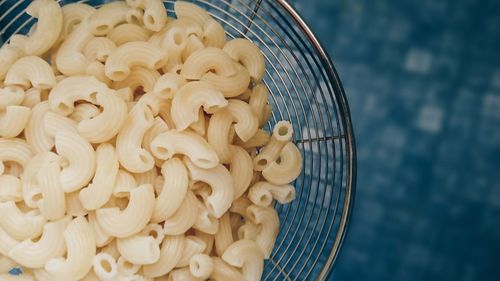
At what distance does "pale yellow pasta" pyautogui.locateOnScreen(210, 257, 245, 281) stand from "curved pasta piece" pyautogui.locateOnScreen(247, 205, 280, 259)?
0.04 meters

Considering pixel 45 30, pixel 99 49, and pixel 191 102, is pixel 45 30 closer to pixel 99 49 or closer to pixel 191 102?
pixel 99 49

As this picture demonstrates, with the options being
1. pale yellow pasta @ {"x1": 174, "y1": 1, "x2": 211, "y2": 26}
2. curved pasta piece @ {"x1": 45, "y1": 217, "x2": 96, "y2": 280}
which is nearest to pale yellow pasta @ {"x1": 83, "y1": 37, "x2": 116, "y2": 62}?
pale yellow pasta @ {"x1": 174, "y1": 1, "x2": 211, "y2": 26}

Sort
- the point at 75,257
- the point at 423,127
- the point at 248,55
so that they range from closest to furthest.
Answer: the point at 75,257 → the point at 248,55 → the point at 423,127

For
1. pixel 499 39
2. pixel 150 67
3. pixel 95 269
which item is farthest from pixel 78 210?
pixel 499 39

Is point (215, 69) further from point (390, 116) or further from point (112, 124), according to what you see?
point (390, 116)

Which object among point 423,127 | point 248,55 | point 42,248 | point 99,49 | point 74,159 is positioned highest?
point 423,127

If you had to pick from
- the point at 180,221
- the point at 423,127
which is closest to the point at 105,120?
the point at 180,221

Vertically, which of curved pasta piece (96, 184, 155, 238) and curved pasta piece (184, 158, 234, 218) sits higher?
curved pasta piece (184, 158, 234, 218)

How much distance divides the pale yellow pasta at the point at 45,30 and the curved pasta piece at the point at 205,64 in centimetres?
17

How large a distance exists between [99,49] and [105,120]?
109 mm

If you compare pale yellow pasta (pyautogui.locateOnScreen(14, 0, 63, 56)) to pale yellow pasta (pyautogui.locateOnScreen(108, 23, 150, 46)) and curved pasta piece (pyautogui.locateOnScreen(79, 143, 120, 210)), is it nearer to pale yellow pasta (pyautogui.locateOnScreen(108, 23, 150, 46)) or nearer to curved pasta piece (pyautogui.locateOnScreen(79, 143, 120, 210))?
pale yellow pasta (pyautogui.locateOnScreen(108, 23, 150, 46))

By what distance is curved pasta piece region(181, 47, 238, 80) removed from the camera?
75 cm

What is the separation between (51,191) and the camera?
2.25 ft

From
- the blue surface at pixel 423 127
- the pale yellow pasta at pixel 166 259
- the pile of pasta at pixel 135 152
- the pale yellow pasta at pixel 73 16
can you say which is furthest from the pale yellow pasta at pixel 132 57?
the blue surface at pixel 423 127
